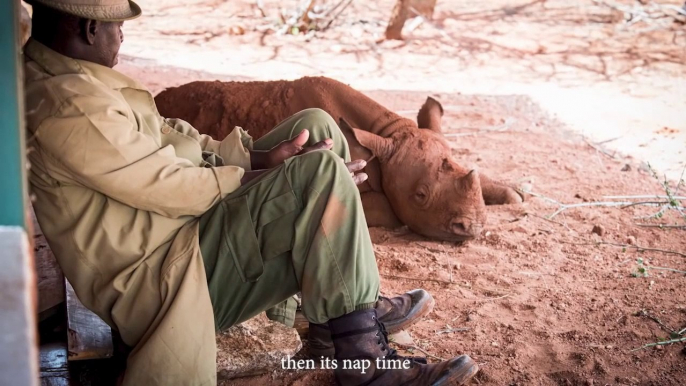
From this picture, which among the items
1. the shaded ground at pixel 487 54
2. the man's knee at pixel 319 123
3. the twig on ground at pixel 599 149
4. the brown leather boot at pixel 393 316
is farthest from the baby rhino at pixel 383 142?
the shaded ground at pixel 487 54

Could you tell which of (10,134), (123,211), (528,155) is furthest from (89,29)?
(528,155)

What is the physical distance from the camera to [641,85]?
9398mm

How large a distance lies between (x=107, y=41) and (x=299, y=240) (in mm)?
1092

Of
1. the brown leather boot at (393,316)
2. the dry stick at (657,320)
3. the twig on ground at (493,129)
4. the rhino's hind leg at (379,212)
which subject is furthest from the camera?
the twig on ground at (493,129)

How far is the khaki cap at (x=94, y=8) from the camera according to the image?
2732 millimetres

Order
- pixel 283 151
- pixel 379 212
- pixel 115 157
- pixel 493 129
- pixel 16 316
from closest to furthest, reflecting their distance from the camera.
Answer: pixel 16 316 → pixel 115 157 → pixel 283 151 → pixel 379 212 → pixel 493 129

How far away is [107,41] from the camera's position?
289cm

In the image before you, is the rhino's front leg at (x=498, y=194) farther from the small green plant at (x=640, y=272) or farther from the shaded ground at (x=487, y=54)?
the shaded ground at (x=487, y=54)

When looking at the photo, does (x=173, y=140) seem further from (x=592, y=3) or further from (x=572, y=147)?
(x=592, y=3)

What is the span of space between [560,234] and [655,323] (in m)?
1.48

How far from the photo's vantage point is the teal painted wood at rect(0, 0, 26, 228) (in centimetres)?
145

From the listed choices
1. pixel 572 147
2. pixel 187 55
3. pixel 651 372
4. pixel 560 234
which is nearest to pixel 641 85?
pixel 572 147

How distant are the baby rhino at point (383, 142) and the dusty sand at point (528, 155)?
20 centimetres

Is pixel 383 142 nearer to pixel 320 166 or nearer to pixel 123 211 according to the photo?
pixel 320 166
